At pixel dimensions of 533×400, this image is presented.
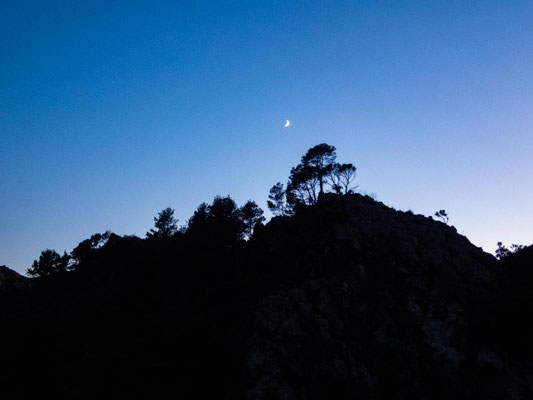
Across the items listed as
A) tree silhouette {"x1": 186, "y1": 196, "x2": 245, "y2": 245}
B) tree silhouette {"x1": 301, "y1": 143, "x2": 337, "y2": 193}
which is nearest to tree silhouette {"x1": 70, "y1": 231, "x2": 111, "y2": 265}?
tree silhouette {"x1": 186, "y1": 196, "x2": 245, "y2": 245}

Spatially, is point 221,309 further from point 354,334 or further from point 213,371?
point 354,334

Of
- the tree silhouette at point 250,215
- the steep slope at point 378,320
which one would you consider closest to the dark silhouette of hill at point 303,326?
the steep slope at point 378,320

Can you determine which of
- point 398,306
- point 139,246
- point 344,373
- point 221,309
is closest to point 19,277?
point 139,246

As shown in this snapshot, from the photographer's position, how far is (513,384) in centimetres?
2348

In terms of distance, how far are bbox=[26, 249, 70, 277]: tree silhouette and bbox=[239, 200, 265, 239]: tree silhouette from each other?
49.0m

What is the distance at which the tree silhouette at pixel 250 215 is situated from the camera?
58.1m

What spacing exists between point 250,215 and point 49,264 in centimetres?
5417

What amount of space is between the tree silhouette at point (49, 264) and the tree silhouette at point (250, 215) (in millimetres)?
48965

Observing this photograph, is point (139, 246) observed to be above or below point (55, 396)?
above

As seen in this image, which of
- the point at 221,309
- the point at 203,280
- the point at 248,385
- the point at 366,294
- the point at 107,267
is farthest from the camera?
the point at 107,267

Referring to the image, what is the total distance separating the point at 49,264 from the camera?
6475cm

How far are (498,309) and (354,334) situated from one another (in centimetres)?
1685

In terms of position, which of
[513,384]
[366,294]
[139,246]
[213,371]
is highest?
[139,246]

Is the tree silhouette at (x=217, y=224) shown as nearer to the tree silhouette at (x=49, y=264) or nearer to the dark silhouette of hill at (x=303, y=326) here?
the dark silhouette of hill at (x=303, y=326)
